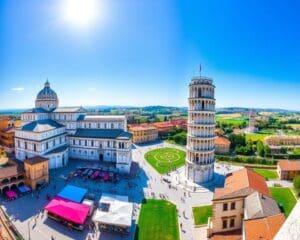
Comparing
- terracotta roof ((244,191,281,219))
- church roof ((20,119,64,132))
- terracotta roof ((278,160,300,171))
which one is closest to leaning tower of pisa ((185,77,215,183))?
terracotta roof ((278,160,300,171))

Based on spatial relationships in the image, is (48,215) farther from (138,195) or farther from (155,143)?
(155,143)

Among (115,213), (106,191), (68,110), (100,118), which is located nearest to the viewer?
(115,213)

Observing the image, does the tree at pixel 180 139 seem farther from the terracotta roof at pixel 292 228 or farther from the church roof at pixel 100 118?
the terracotta roof at pixel 292 228

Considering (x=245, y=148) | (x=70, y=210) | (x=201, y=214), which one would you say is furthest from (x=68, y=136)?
(x=245, y=148)

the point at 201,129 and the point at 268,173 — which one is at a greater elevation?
the point at 201,129

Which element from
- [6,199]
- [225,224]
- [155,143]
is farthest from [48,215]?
[155,143]

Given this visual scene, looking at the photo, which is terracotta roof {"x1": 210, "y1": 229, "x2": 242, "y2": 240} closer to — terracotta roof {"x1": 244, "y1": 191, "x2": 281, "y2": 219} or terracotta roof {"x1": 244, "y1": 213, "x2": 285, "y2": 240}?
terracotta roof {"x1": 244, "y1": 191, "x2": 281, "y2": 219}

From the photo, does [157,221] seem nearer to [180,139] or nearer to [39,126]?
[39,126]
